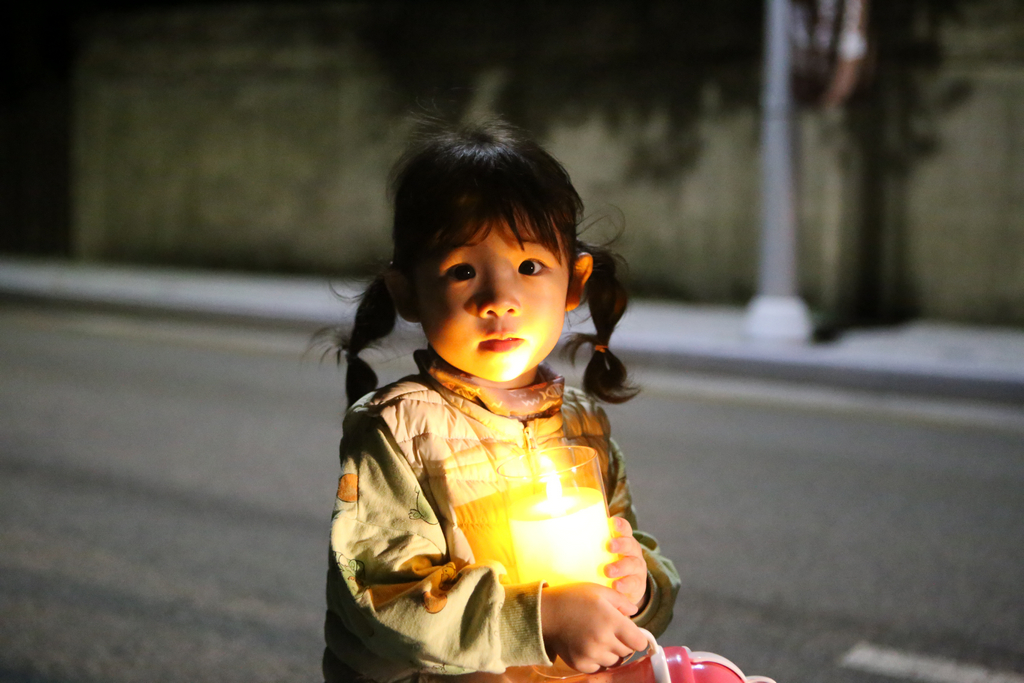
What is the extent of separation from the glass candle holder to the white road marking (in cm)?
242

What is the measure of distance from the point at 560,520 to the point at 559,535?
25 millimetres

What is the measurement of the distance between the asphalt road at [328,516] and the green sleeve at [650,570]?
195 centimetres

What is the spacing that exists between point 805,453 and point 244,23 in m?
11.0

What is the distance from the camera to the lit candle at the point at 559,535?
1.63m

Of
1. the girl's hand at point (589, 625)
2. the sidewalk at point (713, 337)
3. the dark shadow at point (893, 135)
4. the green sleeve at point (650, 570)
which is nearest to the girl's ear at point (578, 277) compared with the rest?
the green sleeve at point (650, 570)

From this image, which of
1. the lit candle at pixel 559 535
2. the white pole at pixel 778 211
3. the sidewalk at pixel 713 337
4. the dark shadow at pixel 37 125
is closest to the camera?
the lit candle at pixel 559 535

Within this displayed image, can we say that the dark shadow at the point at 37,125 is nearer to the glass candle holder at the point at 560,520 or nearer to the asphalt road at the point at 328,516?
the asphalt road at the point at 328,516

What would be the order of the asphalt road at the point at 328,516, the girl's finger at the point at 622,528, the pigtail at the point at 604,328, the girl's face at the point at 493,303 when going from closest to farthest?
the girl's finger at the point at 622,528, the girl's face at the point at 493,303, the pigtail at the point at 604,328, the asphalt road at the point at 328,516

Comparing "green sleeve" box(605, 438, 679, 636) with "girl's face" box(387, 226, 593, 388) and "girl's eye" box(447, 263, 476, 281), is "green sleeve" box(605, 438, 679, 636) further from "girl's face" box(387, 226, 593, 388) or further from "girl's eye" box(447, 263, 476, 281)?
"girl's eye" box(447, 263, 476, 281)

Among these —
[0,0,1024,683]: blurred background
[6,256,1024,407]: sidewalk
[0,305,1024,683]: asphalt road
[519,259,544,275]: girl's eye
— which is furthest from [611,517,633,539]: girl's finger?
[6,256,1024,407]: sidewalk

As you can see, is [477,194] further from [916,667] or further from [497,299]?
[916,667]

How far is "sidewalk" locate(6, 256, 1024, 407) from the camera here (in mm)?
8742

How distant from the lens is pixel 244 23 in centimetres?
1538

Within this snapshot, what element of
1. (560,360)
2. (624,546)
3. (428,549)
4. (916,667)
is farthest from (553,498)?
(916,667)
